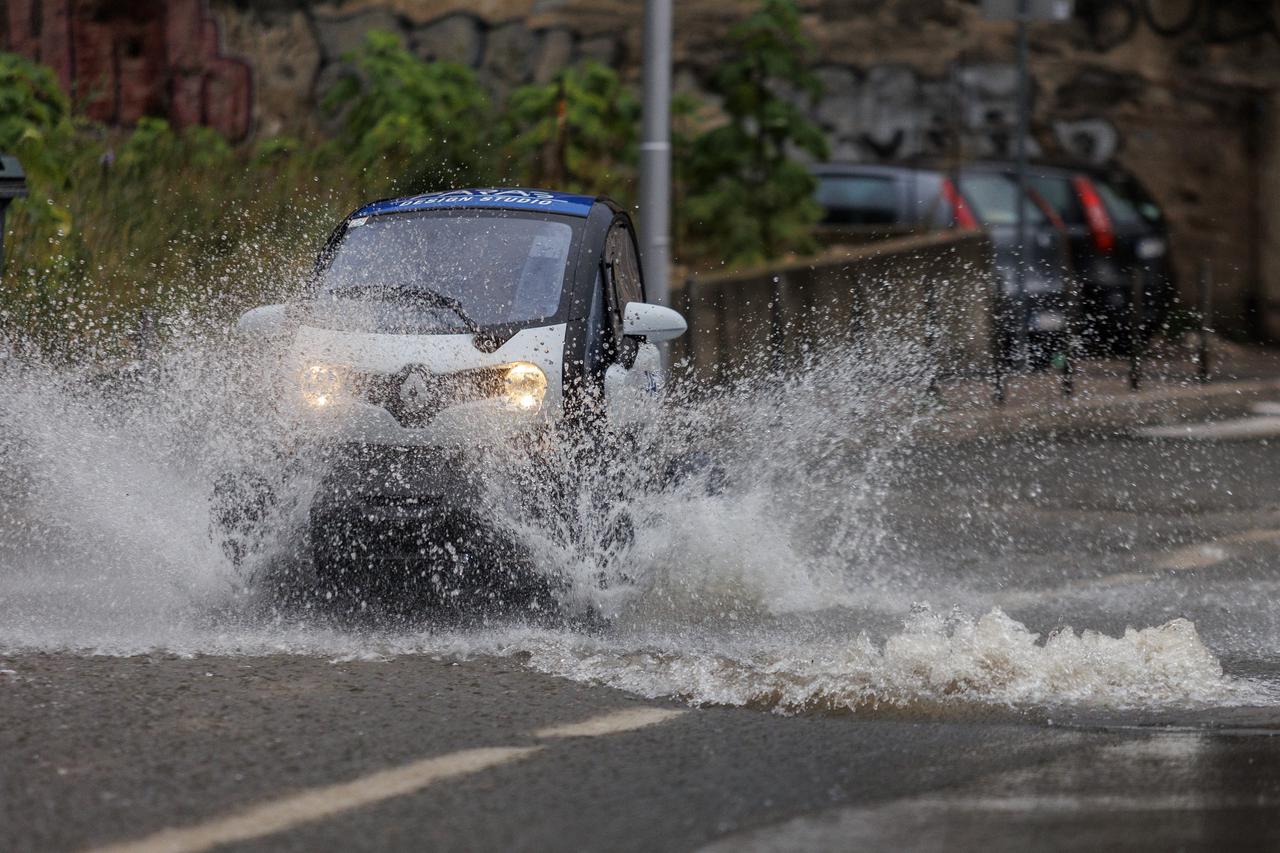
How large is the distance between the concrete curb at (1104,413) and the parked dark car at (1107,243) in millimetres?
2224

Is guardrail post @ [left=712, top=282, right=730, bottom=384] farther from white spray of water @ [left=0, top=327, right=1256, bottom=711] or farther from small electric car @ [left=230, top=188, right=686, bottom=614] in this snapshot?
small electric car @ [left=230, top=188, right=686, bottom=614]

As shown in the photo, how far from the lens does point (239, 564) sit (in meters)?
7.06

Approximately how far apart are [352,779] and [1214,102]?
1895 cm

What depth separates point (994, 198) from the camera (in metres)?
19.4

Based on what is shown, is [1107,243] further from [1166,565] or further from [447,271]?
[447,271]

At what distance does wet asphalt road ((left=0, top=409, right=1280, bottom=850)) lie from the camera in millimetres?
4652

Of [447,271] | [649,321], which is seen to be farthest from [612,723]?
[447,271]

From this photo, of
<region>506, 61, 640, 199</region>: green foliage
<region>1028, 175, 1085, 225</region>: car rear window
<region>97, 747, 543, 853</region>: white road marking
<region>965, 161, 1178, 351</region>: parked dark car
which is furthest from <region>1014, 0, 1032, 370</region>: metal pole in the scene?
<region>97, 747, 543, 853</region>: white road marking

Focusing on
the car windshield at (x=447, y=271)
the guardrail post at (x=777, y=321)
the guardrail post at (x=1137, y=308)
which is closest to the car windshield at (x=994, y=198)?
the guardrail post at (x=1137, y=308)

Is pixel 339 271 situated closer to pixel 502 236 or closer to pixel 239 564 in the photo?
pixel 502 236

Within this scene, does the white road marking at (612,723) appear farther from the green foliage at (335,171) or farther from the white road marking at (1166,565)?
the green foliage at (335,171)

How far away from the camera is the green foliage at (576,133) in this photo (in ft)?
58.3

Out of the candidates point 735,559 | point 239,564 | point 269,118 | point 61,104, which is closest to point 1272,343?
point 269,118

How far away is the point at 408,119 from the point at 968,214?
5248mm
